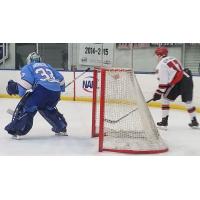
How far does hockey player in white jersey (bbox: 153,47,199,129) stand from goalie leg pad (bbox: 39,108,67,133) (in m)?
1.03

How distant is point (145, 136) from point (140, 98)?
29 centimetres

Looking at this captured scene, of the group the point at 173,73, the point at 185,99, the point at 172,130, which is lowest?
the point at 172,130

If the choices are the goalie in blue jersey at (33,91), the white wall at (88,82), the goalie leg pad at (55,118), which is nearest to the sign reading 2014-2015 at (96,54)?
the white wall at (88,82)

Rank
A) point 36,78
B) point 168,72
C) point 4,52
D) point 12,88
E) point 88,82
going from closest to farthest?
point 36,78 → point 12,88 → point 168,72 → point 88,82 → point 4,52

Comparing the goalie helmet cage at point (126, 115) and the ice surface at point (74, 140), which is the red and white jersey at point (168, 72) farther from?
the goalie helmet cage at point (126, 115)

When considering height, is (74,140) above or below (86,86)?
below

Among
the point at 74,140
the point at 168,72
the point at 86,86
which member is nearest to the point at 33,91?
the point at 74,140

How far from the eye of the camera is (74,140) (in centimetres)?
342

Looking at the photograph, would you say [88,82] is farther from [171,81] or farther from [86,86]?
[171,81]

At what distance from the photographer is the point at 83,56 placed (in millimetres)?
8258

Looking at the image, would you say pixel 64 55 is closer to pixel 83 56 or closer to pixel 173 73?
pixel 83 56

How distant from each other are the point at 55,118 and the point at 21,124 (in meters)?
0.30

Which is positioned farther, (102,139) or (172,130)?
(172,130)

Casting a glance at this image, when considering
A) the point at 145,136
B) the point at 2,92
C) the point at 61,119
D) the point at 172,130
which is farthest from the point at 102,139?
the point at 2,92
